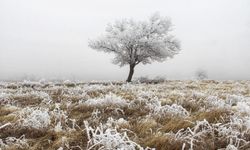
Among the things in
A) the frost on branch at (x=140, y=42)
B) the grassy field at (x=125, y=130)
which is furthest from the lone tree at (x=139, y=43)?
the grassy field at (x=125, y=130)

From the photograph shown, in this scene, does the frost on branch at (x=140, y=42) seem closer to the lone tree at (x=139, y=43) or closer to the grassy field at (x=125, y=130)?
the lone tree at (x=139, y=43)

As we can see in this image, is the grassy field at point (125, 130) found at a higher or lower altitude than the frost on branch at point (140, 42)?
lower

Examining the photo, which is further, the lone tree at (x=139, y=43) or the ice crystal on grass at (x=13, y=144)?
the lone tree at (x=139, y=43)

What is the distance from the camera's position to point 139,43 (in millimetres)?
35625

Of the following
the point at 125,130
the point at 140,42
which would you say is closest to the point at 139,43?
the point at 140,42

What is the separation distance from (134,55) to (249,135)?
104ft

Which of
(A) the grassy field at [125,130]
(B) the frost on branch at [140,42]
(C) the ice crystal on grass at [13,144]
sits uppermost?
(B) the frost on branch at [140,42]

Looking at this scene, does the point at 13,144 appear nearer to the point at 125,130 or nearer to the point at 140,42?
the point at 125,130

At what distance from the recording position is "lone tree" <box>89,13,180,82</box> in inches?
1406

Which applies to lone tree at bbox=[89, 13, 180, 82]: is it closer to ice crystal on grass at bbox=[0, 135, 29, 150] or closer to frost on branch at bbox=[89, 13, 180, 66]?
frost on branch at bbox=[89, 13, 180, 66]

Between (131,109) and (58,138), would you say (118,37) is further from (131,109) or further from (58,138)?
(58,138)

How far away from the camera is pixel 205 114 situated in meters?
7.22

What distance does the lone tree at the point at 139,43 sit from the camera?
3572 cm

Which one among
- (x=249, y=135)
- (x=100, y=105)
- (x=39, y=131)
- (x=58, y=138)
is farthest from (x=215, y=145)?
(x=100, y=105)
